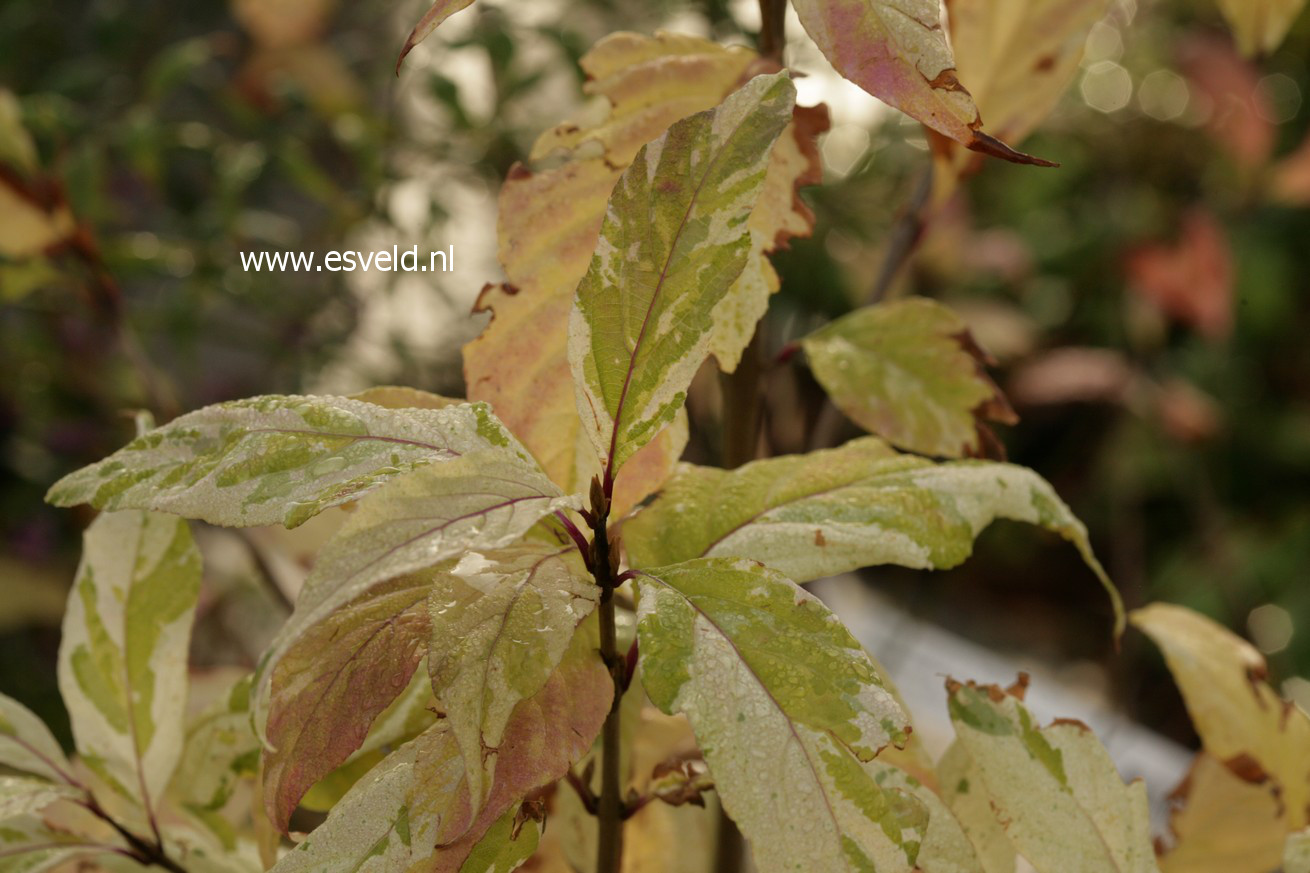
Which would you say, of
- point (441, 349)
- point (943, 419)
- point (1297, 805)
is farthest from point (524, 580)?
point (441, 349)

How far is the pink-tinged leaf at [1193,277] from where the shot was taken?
1217 mm

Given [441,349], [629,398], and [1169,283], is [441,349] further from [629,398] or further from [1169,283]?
[629,398]

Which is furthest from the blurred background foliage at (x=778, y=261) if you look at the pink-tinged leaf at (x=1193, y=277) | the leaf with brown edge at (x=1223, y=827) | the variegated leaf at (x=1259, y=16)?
the leaf with brown edge at (x=1223, y=827)

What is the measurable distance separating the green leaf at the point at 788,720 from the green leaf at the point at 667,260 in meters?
0.04

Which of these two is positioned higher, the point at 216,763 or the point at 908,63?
the point at 908,63

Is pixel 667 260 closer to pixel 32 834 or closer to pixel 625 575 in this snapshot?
pixel 625 575

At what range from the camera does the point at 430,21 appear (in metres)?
0.22

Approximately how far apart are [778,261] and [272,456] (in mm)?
813

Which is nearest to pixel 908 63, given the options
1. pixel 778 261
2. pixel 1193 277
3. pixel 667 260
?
pixel 667 260

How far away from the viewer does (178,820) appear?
16.2 inches

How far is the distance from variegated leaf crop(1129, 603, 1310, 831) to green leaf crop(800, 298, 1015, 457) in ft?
0.29

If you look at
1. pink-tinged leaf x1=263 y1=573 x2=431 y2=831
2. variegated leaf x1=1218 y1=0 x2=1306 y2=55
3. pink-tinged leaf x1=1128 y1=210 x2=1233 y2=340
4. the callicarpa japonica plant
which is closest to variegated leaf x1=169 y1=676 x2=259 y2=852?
the callicarpa japonica plant

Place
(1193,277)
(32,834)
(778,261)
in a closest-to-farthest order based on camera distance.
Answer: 1. (32,834)
2. (778,261)
3. (1193,277)

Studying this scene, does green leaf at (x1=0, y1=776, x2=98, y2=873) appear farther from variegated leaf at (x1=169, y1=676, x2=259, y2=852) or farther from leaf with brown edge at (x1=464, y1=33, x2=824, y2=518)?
leaf with brown edge at (x1=464, y1=33, x2=824, y2=518)
